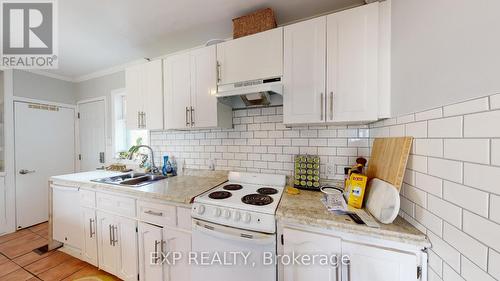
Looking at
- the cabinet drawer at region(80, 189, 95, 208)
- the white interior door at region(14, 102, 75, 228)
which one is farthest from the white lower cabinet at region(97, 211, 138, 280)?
the white interior door at region(14, 102, 75, 228)

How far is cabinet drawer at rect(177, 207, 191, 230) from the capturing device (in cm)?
132

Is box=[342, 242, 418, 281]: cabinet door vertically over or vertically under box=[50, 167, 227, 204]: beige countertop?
under

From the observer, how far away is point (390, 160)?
991 mm

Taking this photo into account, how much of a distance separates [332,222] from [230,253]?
2.24 ft

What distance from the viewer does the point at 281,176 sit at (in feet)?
5.45

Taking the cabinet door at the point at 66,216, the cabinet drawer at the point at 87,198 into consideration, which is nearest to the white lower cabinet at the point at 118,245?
the cabinet drawer at the point at 87,198

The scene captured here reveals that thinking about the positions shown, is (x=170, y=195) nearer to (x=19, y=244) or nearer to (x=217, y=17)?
A: (x=217, y=17)

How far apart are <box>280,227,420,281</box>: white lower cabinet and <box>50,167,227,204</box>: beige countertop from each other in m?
0.78

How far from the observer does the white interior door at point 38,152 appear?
105 inches

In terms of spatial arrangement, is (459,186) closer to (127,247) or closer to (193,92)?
(193,92)

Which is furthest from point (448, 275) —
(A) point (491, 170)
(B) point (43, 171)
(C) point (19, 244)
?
(B) point (43, 171)

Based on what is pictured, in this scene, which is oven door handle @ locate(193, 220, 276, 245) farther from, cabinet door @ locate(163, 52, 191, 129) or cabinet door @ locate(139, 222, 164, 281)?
cabinet door @ locate(163, 52, 191, 129)

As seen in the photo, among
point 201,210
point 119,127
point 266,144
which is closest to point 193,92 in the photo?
point 266,144

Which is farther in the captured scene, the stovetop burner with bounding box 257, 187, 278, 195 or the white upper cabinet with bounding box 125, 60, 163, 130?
the white upper cabinet with bounding box 125, 60, 163, 130
